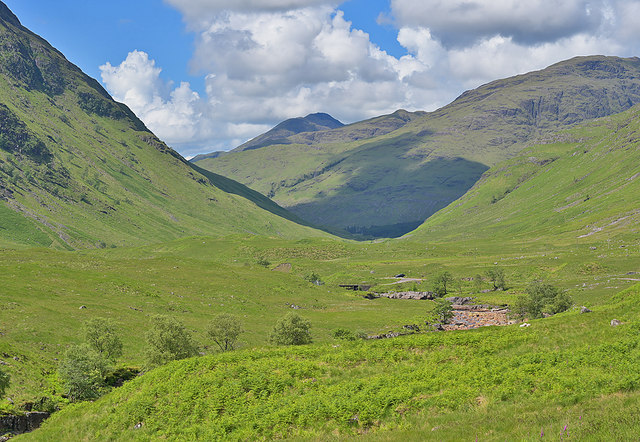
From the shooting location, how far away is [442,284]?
564ft

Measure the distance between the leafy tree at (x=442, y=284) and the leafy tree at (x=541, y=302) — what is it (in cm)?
5590

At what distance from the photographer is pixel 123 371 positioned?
60.0 m

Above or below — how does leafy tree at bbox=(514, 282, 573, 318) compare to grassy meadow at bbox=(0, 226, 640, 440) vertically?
below

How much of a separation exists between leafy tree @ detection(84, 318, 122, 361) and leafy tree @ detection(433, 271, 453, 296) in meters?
126

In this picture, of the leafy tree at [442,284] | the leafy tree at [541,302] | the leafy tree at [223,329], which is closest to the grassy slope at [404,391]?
the leafy tree at [223,329]

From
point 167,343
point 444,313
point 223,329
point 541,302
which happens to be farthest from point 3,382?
point 541,302

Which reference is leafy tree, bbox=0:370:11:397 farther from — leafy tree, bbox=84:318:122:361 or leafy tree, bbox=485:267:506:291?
leafy tree, bbox=485:267:506:291

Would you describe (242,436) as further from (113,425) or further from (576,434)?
(576,434)

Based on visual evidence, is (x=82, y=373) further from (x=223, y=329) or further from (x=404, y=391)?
(x=404, y=391)

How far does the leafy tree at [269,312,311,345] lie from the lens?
68.6 meters

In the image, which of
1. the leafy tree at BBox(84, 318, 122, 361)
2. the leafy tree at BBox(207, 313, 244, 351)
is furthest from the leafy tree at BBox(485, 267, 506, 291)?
the leafy tree at BBox(84, 318, 122, 361)

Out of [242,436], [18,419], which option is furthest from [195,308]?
[242,436]

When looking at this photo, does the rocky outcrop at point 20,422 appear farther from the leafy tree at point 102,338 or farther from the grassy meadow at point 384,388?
the leafy tree at point 102,338

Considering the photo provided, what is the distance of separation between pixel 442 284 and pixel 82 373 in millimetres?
140808
